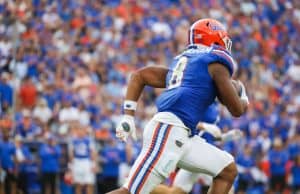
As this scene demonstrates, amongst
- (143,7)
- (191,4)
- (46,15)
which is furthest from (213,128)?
(191,4)

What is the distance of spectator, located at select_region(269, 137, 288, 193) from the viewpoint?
644 inches

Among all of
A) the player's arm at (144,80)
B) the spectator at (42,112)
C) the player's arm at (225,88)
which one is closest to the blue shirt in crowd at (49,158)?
the spectator at (42,112)

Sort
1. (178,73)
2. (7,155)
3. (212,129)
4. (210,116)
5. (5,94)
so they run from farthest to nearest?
(5,94), (7,155), (210,116), (212,129), (178,73)

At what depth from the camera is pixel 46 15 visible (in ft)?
57.0

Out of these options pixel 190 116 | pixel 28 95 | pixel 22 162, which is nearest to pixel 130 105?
pixel 190 116

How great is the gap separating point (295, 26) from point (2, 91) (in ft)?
33.7

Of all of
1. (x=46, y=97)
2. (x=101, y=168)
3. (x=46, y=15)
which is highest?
(x=46, y=15)

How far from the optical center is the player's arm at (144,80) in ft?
23.1

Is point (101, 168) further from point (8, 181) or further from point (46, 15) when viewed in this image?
point (46, 15)

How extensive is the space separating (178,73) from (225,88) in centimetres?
43

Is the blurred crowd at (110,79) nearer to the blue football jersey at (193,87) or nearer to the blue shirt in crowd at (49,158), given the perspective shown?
the blue shirt in crowd at (49,158)

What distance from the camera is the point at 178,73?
6.83 meters

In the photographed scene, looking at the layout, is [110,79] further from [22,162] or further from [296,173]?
[296,173]

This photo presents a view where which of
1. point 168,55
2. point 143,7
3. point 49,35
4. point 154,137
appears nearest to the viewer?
point 154,137
